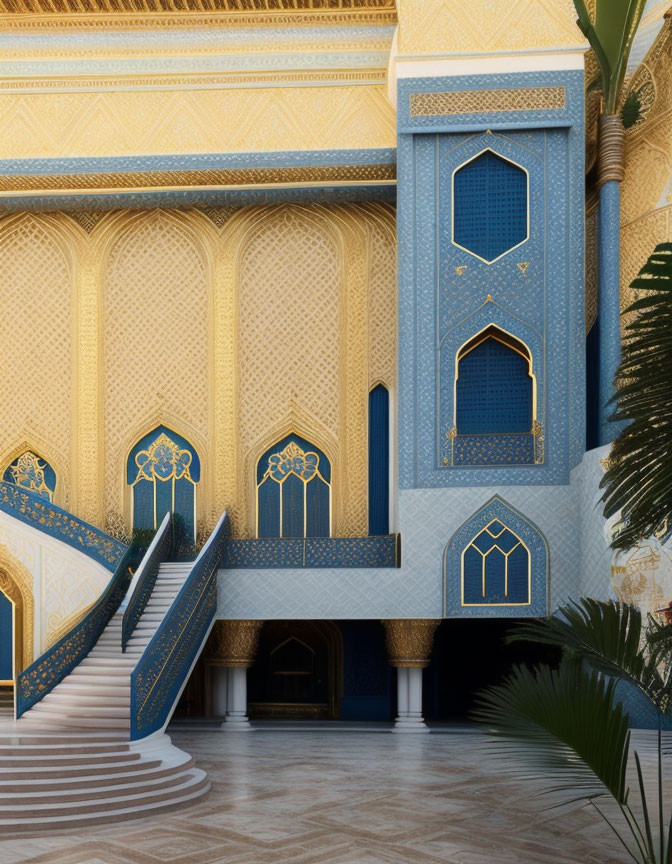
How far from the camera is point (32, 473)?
36.7 feet

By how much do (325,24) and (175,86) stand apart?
177cm

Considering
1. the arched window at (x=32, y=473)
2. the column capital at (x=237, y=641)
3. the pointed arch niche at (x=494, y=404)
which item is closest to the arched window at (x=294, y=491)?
the column capital at (x=237, y=641)

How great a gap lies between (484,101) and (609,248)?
1937mm

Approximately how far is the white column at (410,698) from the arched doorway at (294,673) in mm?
1261

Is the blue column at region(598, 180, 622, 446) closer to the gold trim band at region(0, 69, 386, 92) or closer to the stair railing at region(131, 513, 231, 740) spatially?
the gold trim band at region(0, 69, 386, 92)

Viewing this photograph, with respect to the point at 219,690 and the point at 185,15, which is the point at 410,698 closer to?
the point at 219,690

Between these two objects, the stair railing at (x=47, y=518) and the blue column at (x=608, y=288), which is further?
the blue column at (x=608, y=288)

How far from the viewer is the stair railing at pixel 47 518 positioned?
9.18 m

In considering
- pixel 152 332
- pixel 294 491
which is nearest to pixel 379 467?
pixel 294 491

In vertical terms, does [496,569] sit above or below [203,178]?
below

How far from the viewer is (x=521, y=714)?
3.70 meters

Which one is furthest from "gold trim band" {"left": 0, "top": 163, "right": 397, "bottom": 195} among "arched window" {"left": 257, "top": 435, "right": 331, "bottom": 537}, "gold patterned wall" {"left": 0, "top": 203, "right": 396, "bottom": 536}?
"arched window" {"left": 257, "top": 435, "right": 331, "bottom": 537}

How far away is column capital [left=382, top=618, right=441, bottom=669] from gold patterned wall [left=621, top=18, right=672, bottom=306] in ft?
12.5

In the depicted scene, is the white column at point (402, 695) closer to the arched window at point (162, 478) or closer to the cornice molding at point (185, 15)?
the arched window at point (162, 478)
